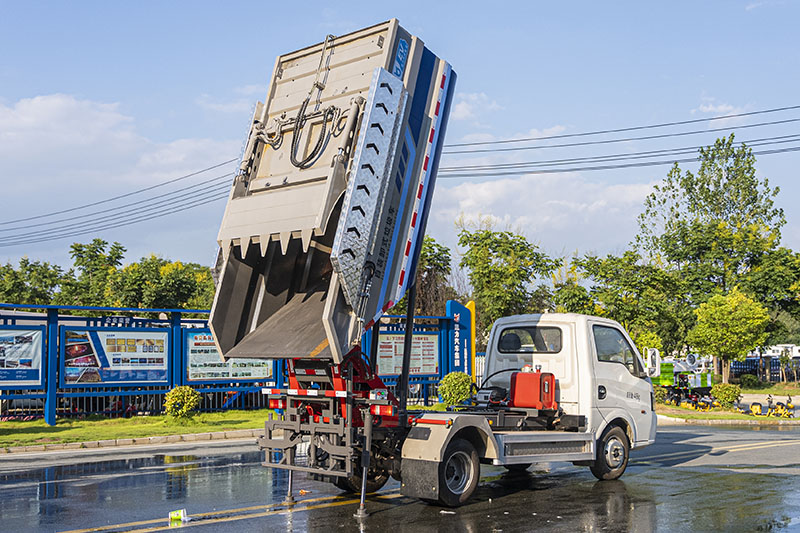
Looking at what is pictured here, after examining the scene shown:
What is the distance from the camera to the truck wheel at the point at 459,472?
850 centimetres

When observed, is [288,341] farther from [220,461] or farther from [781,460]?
[781,460]

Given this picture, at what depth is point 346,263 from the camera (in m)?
7.91

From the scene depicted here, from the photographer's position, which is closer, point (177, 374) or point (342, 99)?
point (342, 99)

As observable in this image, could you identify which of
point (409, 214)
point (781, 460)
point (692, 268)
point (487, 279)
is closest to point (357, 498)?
point (409, 214)

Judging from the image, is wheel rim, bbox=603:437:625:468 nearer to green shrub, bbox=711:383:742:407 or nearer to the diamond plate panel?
the diamond plate panel

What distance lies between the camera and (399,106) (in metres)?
8.65

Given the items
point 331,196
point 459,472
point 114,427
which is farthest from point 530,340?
point 114,427

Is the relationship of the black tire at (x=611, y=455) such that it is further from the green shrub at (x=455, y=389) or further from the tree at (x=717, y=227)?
the tree at (x=717, y=227)

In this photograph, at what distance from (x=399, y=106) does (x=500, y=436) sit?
398cm

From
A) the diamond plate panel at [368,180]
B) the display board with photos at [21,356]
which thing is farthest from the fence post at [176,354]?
the diamond plate panel at [368,180]

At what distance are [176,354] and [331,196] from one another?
1429cm

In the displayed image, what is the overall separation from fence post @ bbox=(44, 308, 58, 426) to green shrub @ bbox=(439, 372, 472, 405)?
32.6 ft

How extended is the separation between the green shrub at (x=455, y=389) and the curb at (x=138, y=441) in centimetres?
573

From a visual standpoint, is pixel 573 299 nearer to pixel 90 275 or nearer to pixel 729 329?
pixel 729 329
